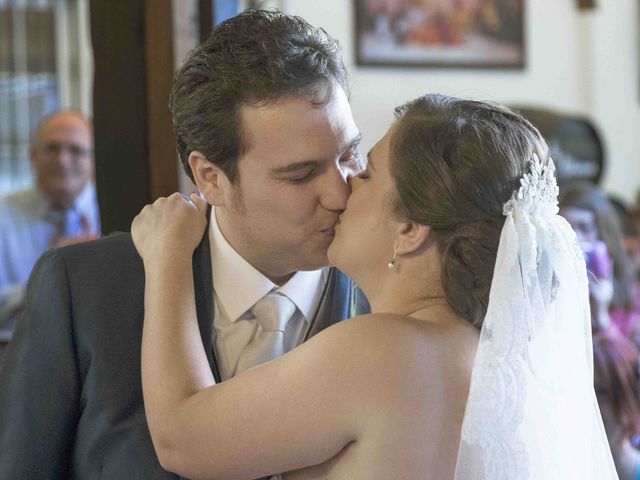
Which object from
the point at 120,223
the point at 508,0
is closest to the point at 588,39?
the point at 508,0

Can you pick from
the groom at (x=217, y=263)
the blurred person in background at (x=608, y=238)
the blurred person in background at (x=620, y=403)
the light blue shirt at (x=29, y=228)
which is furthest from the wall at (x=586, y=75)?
the groom at (x=217, y=263)

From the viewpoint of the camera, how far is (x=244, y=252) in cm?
212

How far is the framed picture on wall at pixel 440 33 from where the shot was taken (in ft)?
27.4

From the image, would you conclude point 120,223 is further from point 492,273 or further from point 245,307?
point 492,273

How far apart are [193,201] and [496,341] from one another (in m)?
0.69

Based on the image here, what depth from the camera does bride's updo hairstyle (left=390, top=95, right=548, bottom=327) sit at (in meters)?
1.81

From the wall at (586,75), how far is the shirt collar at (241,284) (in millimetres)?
6558

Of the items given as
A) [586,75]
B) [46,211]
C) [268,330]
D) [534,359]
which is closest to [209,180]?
[268,330]

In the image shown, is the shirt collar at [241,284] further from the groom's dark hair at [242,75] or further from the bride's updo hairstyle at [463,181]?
the bride's updo hairstyle at [463,181]

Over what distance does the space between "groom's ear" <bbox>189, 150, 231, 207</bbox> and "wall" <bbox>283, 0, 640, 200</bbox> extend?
21.5 ft

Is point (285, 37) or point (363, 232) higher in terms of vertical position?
point (285, 37)

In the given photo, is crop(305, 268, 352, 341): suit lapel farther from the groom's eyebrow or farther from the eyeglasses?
the eyeglasses

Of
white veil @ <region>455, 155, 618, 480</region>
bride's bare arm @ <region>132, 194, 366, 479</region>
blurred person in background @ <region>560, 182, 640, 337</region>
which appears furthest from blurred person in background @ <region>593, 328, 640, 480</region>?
bride's bare arm @ <region>132, 194, 366, 479</region>

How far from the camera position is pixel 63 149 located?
539 cm
